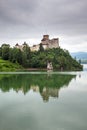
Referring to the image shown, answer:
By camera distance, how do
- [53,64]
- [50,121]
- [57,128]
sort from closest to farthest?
[57,128]
[50,121]
[53,64]

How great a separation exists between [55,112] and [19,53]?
14696cm

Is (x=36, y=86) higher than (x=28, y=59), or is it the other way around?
(x=28, y=59)

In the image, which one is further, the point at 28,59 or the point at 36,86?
the point at 28,59

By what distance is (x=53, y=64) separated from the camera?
188625 millimetres

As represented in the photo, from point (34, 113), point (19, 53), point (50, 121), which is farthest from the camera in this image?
point (19, 53)

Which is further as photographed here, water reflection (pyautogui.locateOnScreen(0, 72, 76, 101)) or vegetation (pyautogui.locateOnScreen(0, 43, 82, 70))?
vegetation (pyautogui.locateOnScreen(0, 43, 82, 70))

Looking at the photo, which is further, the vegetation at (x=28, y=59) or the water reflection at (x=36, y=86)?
the vegetation at (x=28, y=59)

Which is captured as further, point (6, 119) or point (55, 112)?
point (55, 112)

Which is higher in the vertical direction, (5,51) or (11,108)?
(5,51)

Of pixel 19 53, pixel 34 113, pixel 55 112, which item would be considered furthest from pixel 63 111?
pixel 19 53

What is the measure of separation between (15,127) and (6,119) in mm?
2461

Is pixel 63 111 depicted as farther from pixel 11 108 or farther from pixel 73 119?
pixel 11 108

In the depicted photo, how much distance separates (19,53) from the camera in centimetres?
16675

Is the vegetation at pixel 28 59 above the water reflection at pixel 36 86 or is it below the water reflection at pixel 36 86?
above
